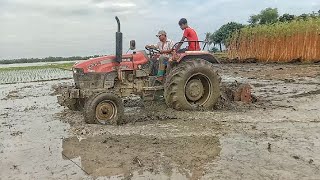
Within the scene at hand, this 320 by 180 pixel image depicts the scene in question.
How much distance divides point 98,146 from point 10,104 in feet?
20.8

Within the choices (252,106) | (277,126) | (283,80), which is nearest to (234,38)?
(283,80)

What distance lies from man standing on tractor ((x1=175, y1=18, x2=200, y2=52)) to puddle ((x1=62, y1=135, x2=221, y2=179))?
3.01 m

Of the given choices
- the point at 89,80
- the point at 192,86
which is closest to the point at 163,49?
the point at 192,86

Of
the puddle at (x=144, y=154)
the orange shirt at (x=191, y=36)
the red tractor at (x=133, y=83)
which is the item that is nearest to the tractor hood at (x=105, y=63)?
the red tractor at (x=133, y=83)

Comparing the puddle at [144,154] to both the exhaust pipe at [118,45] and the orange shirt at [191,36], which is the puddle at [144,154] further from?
the orange shirt at [191,36]

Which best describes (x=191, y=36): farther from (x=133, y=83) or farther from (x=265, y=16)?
(x=265, y=16)

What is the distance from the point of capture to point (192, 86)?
8633 millimetres

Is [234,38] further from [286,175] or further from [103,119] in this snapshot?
[286,175]

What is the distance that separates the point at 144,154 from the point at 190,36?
13.0 ft

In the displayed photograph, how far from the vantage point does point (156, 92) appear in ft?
27.6

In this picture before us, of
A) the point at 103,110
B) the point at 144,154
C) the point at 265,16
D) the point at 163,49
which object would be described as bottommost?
the point at 144,154

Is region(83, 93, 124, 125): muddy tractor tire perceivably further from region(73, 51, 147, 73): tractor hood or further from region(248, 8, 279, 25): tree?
region(248, 8, 279, 25): tree

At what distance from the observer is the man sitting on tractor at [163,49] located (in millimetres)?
8391

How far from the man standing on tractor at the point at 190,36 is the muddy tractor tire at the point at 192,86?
1.22ft
